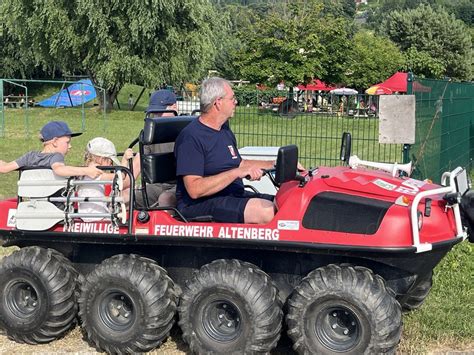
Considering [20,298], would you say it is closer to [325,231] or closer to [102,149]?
[102,149]

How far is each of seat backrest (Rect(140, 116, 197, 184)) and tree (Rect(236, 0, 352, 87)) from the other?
3813 centimetres

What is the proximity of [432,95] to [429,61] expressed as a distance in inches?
2069

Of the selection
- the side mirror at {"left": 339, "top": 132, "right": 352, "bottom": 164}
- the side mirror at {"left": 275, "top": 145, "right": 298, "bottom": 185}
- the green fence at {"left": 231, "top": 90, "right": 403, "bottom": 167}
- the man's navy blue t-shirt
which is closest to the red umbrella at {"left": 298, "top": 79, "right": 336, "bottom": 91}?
the green fence at {"left": 231, "top": 90, "right": 403, "bottom": 167}

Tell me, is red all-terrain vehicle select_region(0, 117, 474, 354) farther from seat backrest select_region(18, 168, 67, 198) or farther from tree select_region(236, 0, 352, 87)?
tree select_region(236, 0, 352, 87)

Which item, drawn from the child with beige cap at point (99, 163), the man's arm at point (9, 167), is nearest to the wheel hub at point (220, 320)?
the child with beige cap at point (99, 163)

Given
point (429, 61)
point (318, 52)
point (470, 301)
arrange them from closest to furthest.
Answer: point (470, 301), point (318, 52), point (429, 61)

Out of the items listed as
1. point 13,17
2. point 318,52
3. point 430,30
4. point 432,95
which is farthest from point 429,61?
point 432,95

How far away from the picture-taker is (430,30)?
7294 cm

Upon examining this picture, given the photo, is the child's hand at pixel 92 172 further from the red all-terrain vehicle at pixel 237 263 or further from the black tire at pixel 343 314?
the black tire at pixel 343 314

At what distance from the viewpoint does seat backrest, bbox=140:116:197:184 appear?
5.46 metres

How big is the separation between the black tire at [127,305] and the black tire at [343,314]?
0.90 m

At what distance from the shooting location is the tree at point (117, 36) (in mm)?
36781

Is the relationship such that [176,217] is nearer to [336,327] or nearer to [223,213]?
[223,213]

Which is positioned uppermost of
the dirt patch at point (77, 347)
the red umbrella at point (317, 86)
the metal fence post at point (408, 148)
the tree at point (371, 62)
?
the metal fence post at point (408, 148)
